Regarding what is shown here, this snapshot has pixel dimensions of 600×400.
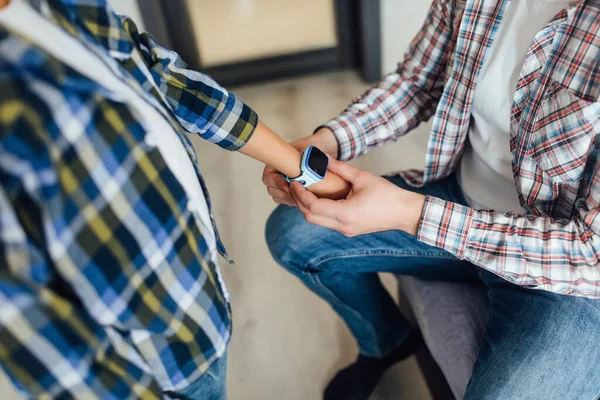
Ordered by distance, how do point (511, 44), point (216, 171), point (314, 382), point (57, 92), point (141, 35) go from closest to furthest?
point (57, 92) → point (141, 35) → point (511, 44) → point (314, 382) → point (216, 171)

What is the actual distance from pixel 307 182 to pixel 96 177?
1.18ft

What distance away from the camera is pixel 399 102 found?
35.7 inches

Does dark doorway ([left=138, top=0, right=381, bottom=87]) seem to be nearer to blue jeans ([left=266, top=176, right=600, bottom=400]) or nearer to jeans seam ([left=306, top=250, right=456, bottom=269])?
blue jeans ([left=266, top=176, right=600, bottom=400])

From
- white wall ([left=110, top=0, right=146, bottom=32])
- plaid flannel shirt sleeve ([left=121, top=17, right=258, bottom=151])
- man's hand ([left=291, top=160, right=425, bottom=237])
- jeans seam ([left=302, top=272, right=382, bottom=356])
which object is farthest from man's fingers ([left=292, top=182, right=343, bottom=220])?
white wall ([left=110, top=0, right=146, bottom=32])

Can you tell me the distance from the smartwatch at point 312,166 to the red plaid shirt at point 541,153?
16 cm

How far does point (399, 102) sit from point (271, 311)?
0.64m

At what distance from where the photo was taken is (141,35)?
57cm

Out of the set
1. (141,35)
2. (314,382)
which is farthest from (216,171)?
(141,35)

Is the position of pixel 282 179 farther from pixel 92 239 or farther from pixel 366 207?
pixel 92 239

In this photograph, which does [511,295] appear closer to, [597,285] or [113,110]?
[597,285]

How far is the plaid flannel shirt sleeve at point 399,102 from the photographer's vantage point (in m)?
0.87

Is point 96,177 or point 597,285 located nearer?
point 96,177

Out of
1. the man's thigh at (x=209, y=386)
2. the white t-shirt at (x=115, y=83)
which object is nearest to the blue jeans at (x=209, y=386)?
the man's thigh at (x=209, y=386)

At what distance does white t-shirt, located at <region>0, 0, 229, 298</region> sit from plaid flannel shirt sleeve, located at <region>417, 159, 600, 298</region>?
336mm
